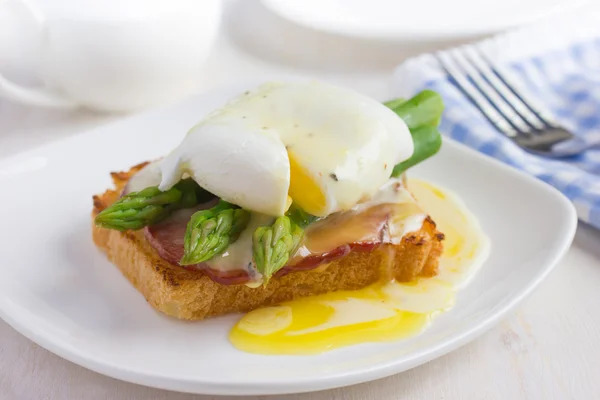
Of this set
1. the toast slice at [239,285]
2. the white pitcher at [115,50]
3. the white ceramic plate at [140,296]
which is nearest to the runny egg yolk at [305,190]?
the toast slice at [239,285]

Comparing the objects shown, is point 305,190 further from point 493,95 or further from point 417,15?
point 417,15

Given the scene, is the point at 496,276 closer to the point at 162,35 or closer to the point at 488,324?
the point at 488,324

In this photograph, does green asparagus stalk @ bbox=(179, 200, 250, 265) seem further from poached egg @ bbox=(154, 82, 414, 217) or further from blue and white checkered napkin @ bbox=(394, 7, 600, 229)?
blue and white checkered napkin @ bbox=(394, 7, 600, 229)

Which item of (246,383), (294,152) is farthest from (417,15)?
(246,383)

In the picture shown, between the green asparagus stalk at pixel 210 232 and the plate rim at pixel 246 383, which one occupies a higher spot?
the green asparagus stalk at pixel 210 232

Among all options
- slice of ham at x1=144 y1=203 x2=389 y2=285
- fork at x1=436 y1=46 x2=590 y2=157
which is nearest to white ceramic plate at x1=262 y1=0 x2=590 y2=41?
fork at x1=436 y1=46 x2=590 y2=157

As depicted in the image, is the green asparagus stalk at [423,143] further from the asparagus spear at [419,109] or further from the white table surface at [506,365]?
the white table surface at [506,365]

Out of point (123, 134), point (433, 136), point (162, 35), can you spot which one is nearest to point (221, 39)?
point (162, 35)
